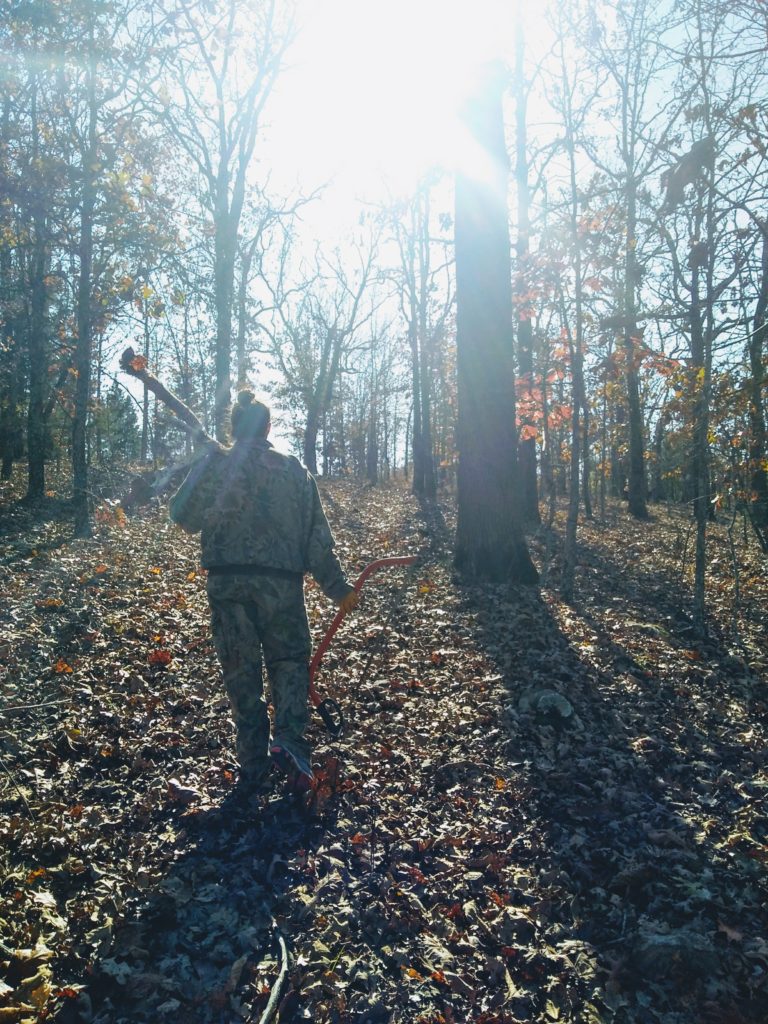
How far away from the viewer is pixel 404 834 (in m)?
3.82

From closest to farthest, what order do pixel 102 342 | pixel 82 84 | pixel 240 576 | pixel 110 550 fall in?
pixel 240 576
pixel 110 550
pixel 82 84
pixel 102 342

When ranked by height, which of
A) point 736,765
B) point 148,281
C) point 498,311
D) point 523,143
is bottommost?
point 736,765

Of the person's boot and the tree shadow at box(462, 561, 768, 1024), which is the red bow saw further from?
the tree shadow at box(462, 561, 768, 1024)

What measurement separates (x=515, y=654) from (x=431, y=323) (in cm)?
2247

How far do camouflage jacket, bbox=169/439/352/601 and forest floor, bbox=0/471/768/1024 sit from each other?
1.32 m

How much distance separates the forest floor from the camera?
2.76m

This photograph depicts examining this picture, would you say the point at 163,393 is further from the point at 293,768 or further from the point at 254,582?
the point at 293,768

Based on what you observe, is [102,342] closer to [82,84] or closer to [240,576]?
[82,84]

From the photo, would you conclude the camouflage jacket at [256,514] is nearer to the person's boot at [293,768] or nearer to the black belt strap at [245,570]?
A: the black belt strap at [245,570]

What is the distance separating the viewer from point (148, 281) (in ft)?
→ 41.7

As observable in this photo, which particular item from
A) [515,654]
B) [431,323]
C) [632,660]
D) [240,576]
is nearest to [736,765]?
[632,660]

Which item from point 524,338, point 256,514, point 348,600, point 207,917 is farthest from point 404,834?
point 524,338

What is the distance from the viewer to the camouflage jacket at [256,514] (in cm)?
413

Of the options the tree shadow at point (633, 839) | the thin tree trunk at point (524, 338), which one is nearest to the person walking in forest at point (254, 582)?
the tree shadow at point (633, 839)
